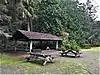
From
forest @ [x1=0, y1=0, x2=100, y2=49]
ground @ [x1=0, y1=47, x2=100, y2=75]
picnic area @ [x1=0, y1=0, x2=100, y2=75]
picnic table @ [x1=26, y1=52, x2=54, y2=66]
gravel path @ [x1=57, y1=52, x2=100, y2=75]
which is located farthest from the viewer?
forest @ [x1=0, y1=0, x2=100, y2=49]

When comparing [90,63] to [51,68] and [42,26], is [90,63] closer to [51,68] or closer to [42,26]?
[51,68]

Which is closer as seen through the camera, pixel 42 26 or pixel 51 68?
pixel 51 68

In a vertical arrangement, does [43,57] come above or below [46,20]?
below

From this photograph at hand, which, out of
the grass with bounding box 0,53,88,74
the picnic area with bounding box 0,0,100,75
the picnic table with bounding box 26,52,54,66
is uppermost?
the picnic area with bounding box 0,0,100,75

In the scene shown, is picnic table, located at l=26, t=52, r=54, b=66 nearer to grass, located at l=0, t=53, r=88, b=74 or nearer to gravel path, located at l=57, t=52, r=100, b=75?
grass, located at l=0, t=53, r=88, b=74

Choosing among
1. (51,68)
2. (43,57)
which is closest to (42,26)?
(43,57)

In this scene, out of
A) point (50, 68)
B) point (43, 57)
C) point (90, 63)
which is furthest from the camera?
point (43, 57)

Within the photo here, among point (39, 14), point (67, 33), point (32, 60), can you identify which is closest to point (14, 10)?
point (39, 14)

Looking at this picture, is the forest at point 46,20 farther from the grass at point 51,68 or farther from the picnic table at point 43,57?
the grass at point 51,68

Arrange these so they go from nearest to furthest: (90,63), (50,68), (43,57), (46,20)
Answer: (50,68), (90,63), (43,57), (46,20)

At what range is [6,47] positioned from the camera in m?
29.4

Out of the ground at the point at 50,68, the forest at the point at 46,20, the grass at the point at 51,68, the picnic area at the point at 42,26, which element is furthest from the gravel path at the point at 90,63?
the forest at the point at 46,20

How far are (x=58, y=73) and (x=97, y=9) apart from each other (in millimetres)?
44570

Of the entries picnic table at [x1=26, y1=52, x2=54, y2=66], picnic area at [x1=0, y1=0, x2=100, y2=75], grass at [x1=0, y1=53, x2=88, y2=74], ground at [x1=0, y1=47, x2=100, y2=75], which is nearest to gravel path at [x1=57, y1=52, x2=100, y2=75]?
ground at [x1=0, y1=47, x2=100, y2=75]
